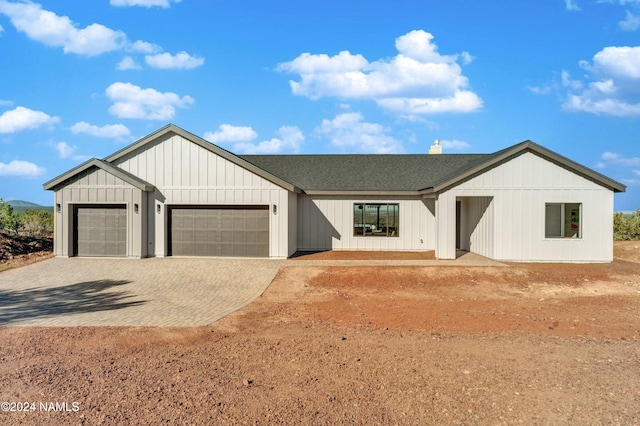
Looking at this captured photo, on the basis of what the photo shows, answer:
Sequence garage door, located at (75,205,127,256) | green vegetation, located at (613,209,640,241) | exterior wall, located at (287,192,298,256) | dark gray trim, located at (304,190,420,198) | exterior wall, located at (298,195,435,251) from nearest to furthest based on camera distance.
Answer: garage door, located at (75,205,127,256), exterior wall, located at (287,192,298,256), dark gray trim, located at (304,190,420,198), exterior wall, located at (298,195,435,251), green vegetation, located at (613,209,640,241)

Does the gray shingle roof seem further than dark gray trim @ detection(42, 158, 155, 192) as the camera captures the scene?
Yes

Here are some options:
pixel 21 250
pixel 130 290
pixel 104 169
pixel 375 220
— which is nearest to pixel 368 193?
pixel 375 220

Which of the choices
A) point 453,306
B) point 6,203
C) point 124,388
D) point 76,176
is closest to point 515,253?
point 453,306

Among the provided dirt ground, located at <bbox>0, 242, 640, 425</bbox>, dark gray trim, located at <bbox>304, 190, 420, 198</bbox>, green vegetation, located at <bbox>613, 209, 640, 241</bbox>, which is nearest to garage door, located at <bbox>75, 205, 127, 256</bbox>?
dark gray trim, located at <bbox>304, 190, 420, 198</bbox>

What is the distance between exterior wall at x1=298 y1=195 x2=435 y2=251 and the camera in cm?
1777

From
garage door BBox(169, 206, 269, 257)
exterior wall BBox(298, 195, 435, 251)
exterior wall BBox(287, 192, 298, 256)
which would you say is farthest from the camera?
exterior wall BBox(298, 195, 435, 251)

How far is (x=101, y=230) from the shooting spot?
15.9 meters

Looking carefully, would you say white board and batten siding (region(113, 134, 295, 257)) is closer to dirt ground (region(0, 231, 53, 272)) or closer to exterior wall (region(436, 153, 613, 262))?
dirt ground (region(0, 231, 53, 272))

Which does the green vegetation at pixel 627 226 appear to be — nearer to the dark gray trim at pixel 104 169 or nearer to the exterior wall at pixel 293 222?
the exterior wall at pixel 293 222

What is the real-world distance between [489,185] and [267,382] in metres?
13.2

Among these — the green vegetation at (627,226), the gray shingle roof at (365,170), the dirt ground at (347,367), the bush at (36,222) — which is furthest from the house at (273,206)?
the bush at (36,222)

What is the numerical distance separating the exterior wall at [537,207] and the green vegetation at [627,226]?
10.5 metres

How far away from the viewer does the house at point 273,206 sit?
48.8ft

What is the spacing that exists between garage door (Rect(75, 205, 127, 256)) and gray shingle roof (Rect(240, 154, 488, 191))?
25.7 ft
